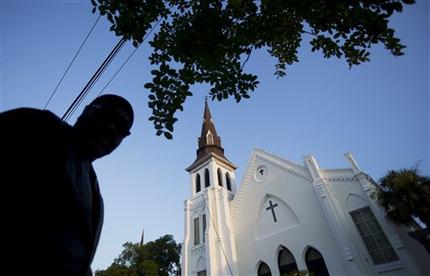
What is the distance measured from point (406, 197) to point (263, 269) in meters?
10.8

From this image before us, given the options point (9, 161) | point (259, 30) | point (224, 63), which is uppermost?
point (259, 30)

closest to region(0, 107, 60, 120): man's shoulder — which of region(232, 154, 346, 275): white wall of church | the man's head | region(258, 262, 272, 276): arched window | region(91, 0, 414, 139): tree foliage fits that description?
the man's head

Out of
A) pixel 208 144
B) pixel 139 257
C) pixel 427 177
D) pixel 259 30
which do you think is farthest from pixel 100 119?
pixel 139 257

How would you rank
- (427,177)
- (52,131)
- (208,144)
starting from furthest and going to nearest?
1. (208,144)
2. (427,177)
3. (52,131)

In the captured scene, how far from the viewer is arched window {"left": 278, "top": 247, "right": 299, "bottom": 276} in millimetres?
16719

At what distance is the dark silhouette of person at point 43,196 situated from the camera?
0.83 metres

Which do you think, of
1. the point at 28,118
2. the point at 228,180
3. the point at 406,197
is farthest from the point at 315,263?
the point at 28,118

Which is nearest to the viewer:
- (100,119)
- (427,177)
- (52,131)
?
(52,131)

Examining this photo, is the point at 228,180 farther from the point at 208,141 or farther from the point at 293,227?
the point at 293,227

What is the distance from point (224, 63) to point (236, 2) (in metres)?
0.64

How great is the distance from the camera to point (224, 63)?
288cm

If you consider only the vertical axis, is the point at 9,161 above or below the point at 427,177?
below

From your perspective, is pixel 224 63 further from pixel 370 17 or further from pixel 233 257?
pixel 233 257

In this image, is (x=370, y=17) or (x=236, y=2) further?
(x=236, y=2)
